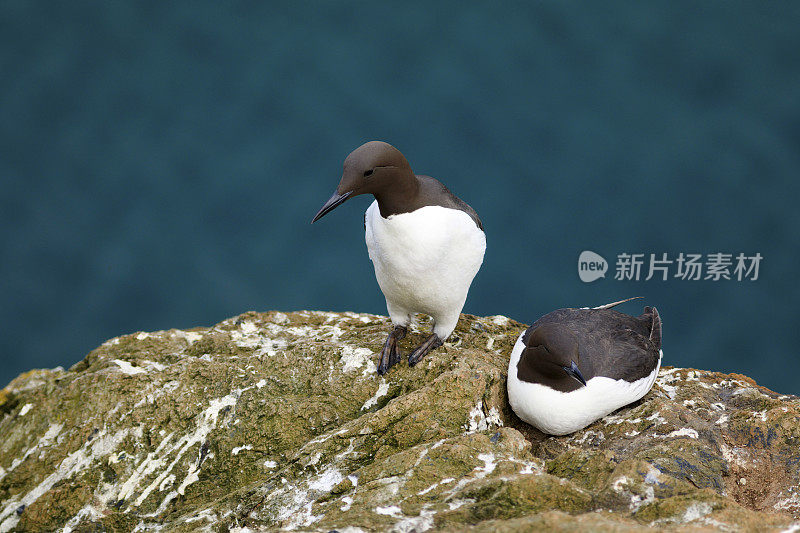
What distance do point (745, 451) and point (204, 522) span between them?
3279mm

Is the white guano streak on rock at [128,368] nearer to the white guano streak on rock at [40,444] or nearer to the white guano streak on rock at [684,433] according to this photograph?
the white guano streak on rock at [40,444]

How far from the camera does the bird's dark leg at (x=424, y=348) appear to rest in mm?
5352

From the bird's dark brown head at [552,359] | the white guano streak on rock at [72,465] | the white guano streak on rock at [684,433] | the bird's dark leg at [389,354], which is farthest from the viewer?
the bird's dark leg at [389,354]

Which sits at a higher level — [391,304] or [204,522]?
[391,304]

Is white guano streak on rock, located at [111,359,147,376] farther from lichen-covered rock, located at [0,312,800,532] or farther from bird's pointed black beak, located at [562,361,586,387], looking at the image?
bird's pointed black beak, located at [562,361,586,387]

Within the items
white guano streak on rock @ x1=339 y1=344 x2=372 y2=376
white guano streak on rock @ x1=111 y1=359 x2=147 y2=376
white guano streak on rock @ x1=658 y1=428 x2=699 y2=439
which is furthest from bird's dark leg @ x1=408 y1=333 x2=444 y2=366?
white guano streak on rock @ x1=111 y1=359 x2=147 y2=376

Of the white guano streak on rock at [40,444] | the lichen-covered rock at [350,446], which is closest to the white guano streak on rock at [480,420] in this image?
the lichen-covered rock at [350,446]

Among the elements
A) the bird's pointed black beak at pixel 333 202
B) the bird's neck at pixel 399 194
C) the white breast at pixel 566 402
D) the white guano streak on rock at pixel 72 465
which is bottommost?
the white guano streak on rock at pixel 72 465

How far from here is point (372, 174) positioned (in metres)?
4.73

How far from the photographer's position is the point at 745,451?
449 centimetres

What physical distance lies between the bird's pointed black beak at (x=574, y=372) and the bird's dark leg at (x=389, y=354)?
124 cm

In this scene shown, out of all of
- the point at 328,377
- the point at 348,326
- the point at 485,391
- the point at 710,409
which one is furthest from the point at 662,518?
the point at 348,326

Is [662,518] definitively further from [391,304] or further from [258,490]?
[391,304]

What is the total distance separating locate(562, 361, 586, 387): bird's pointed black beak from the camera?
4.78m
